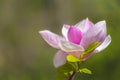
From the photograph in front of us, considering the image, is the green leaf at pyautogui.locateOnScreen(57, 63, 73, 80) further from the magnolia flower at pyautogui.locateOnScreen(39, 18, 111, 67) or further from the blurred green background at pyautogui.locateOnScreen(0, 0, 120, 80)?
the blurred green background at pyautogui.locateOnScreen(0, 0, 120, 80)

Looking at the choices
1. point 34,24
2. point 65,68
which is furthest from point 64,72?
point 34,24

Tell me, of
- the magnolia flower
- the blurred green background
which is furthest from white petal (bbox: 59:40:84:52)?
the blurred green background

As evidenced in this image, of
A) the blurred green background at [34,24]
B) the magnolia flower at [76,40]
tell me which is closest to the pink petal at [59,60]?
the magnolia flower at [76,40]

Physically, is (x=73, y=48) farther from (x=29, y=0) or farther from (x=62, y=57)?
(x=29, y=0)

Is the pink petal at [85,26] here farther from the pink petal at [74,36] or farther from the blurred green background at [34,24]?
the blurred green background at [34,24]

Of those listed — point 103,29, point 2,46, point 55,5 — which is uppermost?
point 103,29

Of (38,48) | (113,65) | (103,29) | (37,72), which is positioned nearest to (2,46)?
(38,48)

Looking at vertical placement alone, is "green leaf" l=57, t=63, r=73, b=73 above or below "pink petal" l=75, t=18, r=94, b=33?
below

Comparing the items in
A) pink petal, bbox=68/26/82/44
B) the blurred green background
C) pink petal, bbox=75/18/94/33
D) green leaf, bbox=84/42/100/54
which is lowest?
the blurred green background
